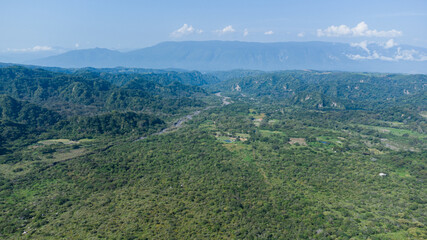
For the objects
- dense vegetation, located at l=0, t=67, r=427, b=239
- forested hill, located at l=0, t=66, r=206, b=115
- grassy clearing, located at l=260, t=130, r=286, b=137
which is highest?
forested hill, located at l=0, t=66, r=206, b=115

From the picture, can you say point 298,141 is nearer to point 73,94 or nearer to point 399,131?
point 399,131

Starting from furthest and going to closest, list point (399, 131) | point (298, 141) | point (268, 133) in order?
1. point (399, 131)
2. point (268, 133)
3. point (298, 141)

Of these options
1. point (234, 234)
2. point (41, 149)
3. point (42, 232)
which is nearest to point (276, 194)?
point (234, 234)

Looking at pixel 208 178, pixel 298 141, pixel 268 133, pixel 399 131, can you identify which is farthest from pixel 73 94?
pixel 399 131

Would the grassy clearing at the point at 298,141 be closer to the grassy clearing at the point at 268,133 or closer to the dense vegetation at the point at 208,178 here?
the dense vegetation at the point at 208,178

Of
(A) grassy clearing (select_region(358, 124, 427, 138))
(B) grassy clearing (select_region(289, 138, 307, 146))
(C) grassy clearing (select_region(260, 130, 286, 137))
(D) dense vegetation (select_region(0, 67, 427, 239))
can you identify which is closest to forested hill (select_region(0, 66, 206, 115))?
(D) dense vegetation (select_region(0, 67, 427, 239))

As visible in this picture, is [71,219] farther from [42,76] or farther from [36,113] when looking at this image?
[42,76]

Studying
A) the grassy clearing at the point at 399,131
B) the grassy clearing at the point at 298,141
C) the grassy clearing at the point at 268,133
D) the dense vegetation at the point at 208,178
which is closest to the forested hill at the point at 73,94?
the dense vegetation at the point at 208,178

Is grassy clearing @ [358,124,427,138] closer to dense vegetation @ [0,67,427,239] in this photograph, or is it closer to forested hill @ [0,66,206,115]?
dense vegetation @ [0,67,427,239]
